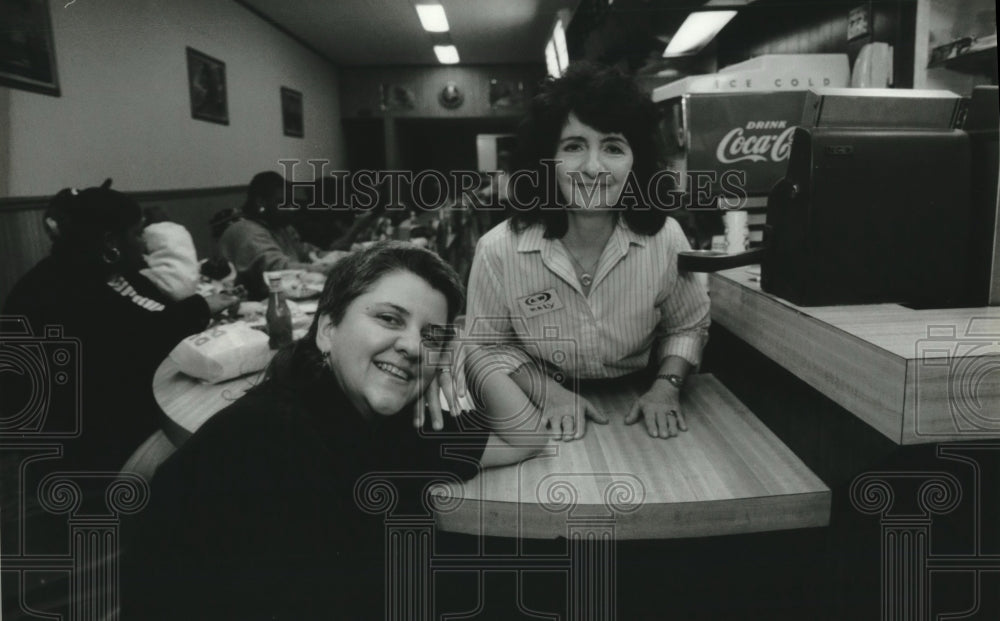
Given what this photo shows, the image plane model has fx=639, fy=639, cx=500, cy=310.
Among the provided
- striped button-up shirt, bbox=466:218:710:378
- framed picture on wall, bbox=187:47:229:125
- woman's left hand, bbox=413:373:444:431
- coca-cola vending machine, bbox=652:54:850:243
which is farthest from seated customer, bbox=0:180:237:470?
coca-cola vending machine, bbox=652:54:850:243

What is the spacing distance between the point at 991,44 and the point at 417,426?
2.45m

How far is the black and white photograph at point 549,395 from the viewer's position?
1013mm

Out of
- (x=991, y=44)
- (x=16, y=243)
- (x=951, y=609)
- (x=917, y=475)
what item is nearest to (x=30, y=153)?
(x=16, y=243)

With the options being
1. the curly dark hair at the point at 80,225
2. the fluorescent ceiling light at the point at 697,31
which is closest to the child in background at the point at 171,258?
the curly dark hair at the point at 80,225

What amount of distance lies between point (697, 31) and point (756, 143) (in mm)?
1518

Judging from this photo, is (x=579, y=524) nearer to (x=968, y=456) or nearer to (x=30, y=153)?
(x=968, y=456)

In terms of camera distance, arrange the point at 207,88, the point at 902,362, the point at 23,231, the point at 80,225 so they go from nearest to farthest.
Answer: the point at 902,362 < the point at 80,225 < the point at 23,231 < the point at 207,88

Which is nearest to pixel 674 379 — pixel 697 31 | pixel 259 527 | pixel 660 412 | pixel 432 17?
pixel 660 412

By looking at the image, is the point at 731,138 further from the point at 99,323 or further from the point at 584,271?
the point at 99,323

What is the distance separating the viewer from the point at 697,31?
3619mm

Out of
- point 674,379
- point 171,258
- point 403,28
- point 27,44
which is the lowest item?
point 674,379

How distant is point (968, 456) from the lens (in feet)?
3.38

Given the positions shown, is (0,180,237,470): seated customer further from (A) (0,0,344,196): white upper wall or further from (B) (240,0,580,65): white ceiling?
(B) (240,0,580,65): white ceiling

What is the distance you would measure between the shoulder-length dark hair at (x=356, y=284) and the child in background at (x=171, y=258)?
1.76 meters
